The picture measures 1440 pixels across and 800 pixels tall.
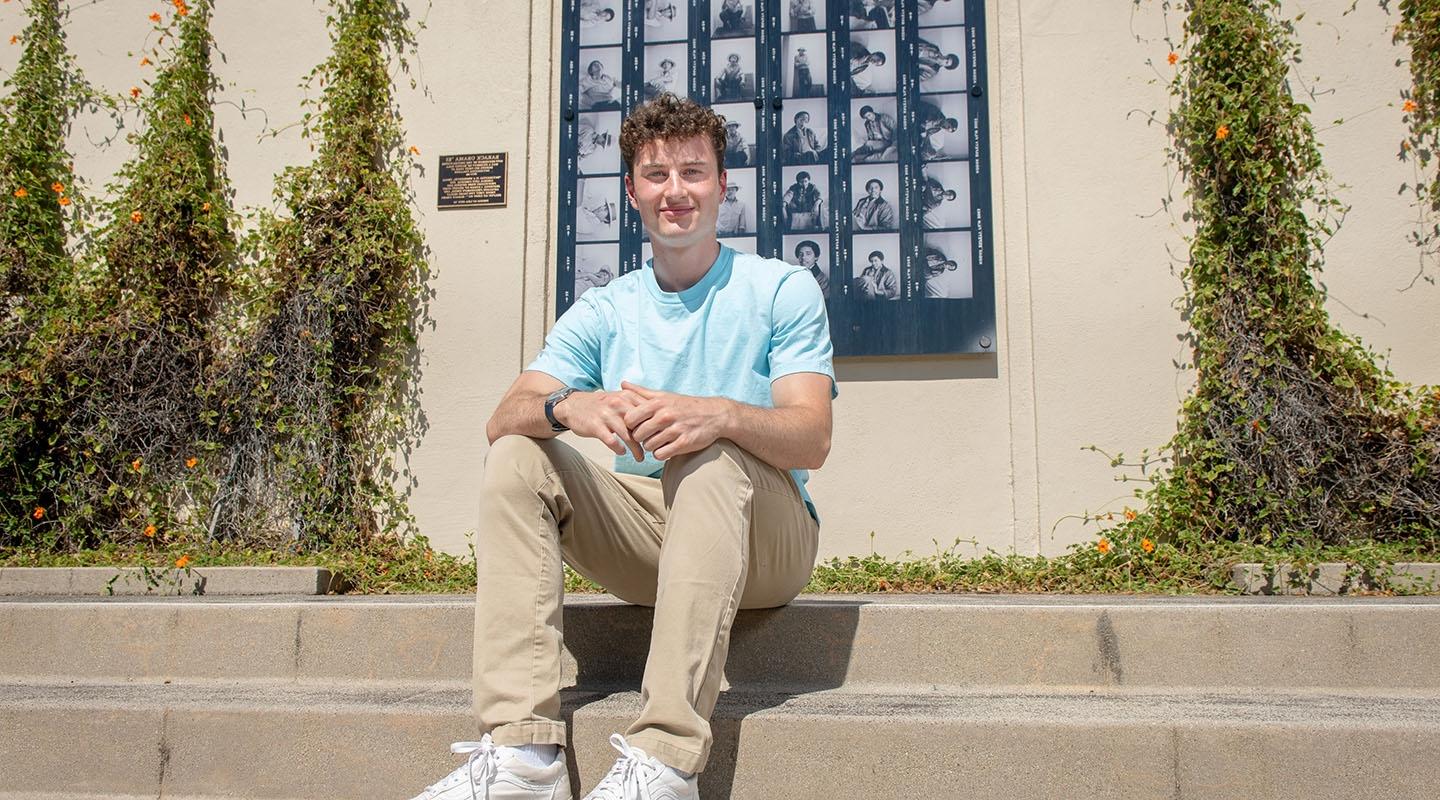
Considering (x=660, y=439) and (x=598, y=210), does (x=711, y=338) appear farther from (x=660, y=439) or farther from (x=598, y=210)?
(x=598, y=210)

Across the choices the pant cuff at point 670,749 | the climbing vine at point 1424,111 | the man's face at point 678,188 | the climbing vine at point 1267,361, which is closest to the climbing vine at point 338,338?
the man's face at point 678,188

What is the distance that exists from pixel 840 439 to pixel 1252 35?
206 cm

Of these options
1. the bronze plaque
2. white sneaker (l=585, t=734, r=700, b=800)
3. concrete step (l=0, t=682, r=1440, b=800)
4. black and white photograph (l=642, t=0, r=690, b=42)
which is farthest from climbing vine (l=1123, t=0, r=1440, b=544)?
the bronze plaque

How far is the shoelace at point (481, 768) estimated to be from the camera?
1.61 meters

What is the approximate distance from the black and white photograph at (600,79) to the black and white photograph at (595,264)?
0.58 meters

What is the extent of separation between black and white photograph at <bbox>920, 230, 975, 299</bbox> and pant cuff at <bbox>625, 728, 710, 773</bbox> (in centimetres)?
253

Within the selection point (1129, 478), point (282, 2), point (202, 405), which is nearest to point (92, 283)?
point (202, 405)

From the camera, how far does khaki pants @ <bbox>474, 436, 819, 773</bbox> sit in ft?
5.39

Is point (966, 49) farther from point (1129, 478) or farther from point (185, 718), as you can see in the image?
point (185, 718)

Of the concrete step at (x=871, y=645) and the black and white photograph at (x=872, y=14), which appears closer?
the concrete step at (x=871, y=645)

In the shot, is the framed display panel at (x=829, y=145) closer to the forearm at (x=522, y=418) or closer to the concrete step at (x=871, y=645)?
the concrete step at (x=871, y=645)

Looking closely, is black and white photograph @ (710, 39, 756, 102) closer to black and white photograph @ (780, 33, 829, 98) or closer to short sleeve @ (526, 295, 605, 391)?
black and white photograph @ (780, 33, 829, 98)

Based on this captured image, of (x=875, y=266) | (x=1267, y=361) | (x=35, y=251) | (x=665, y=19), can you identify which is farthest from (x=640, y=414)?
(x=35, y=251)

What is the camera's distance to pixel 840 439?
3.83m
